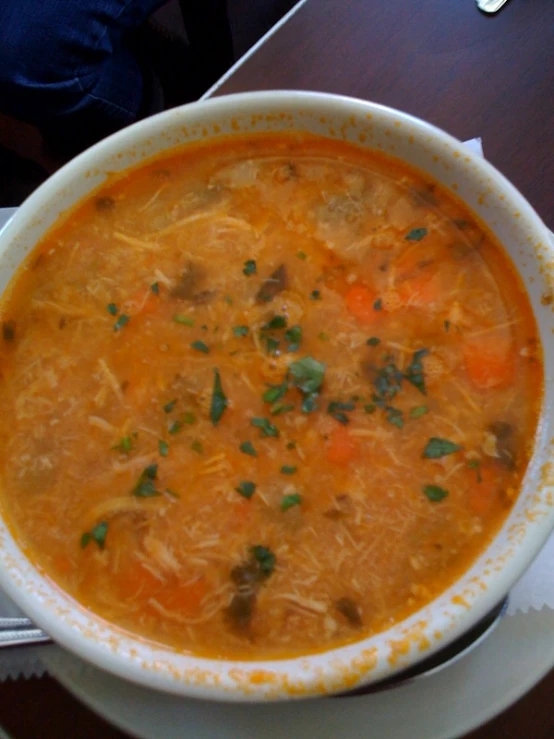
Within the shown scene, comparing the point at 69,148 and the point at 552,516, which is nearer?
the point at 552,516

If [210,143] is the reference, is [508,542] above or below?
below

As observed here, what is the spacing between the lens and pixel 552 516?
2.76 ft

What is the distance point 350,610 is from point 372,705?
175 mm

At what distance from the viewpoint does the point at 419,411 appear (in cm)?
94

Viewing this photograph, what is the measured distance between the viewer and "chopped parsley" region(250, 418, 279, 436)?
942mm

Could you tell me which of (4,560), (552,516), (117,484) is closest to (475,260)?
(552,516)

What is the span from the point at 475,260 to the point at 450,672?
60cm

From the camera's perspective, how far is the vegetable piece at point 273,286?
1.01 metres

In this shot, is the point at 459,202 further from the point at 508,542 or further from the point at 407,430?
the point at 508,542

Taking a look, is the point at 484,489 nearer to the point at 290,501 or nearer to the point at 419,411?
the point at 419,411

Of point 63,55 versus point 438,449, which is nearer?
point 438,449

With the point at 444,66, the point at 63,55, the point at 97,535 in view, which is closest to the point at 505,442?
the point at 97,535

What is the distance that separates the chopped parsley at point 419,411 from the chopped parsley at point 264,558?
271mm

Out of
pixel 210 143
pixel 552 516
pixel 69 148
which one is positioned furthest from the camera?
pixel 69 148
